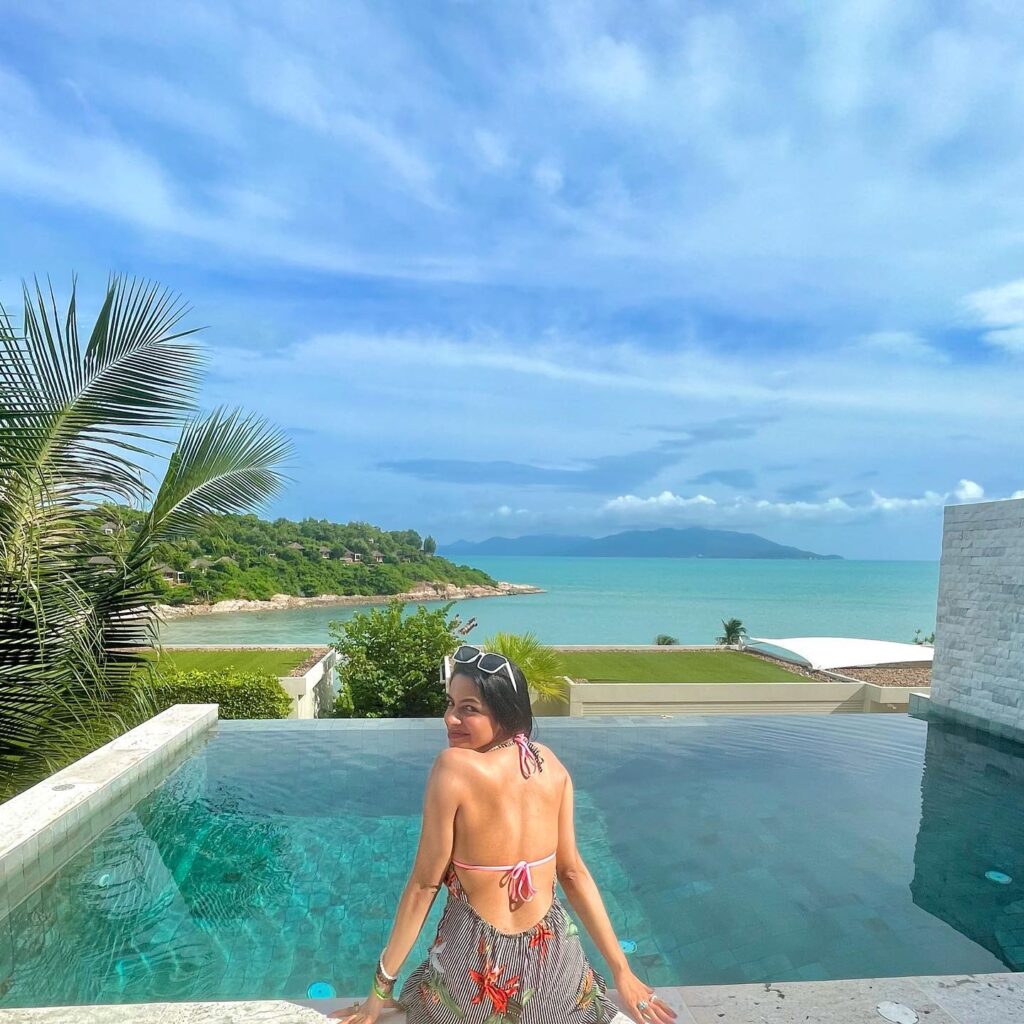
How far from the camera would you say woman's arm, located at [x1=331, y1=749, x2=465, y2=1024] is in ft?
5.24

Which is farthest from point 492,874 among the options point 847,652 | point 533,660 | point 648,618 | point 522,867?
point 648,618

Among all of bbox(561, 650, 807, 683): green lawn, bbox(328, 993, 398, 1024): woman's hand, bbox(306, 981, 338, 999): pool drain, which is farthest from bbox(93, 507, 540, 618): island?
bbox(328, 993, 398, 1024): woman's hand

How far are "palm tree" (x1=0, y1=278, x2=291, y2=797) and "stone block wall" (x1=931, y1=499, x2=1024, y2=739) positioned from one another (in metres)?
10.2

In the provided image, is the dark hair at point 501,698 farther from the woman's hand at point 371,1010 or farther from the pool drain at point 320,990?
the pool drain at point 320,990

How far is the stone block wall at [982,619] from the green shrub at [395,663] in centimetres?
734

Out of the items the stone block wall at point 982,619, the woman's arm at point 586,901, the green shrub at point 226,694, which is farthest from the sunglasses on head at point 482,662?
the stone block wall at point 982,619

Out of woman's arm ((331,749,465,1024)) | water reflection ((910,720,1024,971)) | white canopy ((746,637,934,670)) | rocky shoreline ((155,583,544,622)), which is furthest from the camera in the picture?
rocky shoreline ((155,583,544,622))

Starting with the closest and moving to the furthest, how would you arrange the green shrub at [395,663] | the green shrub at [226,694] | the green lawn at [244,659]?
the green shrub at [226,694], the green shrub at [395,663], the green lawn at [244,659]

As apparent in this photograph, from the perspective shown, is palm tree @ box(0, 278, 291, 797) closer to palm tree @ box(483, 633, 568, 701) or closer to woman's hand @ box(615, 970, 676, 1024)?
woman's hand @ box(615, 970, 676, 1024)

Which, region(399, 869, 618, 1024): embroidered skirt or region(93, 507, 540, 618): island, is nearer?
region(399, 869, 618, 1024): embroidered skirt

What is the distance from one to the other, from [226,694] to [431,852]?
8797 mm

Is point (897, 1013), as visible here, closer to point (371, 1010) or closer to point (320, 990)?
point (371, 1010)

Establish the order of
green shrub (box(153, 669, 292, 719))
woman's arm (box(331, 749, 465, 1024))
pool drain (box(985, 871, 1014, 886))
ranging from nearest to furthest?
1. woman's arm (box(331, 749, 465, 1024))
2. pool drain (box(985, 871, 1014, 886))
3. green shrub (box(153, 669, 292, 719))

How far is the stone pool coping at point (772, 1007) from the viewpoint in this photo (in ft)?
7.52
